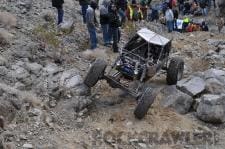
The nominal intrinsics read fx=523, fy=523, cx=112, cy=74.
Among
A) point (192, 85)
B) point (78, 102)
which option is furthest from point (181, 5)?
point (78, 102)

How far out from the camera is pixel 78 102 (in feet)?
48.0

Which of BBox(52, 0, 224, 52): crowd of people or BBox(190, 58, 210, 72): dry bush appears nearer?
BBox(52, 0, 224, 52): crowd of people

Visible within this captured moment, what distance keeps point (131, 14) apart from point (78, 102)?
10638 millimetres

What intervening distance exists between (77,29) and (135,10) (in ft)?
16.6

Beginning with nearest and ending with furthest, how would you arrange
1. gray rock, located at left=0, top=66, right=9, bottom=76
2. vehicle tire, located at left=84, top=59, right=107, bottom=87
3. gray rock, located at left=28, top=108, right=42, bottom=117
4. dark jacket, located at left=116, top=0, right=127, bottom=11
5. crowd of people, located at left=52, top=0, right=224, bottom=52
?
gray rock, located at left=28, top=108, right=42, bottom=117 → vehicle tire, located at left=84, top=59, right=107, bottom=87 → gray rock, located at left=0, top=66, right=9, bottom=76 → crowd of people, located at left=52, top=0, right=224, bottom=52 → dark jacket, located at left=116, top=0, right=127, bottom=11

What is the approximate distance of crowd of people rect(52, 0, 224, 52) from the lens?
18609mm

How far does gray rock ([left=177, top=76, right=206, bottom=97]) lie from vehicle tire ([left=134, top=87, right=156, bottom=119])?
7.89 ft

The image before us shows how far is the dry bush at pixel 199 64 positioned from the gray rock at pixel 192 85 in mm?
2420

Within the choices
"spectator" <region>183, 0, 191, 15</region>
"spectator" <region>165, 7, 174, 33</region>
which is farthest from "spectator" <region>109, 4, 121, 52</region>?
"spectator" <region>183, 0, 191, 15</region>

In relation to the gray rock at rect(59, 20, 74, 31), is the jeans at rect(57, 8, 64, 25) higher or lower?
higher

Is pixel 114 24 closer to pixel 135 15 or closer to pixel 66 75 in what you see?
pixel 66 75

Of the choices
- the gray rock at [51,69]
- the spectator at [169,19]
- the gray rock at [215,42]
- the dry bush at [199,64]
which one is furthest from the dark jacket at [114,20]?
the spectator at [169,19]

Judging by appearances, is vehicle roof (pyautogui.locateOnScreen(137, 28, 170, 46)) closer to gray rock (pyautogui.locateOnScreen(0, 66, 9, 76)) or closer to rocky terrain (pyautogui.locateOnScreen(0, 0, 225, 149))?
rocky terrain (pyautogui.locateOnScreen(0, 0, 225, 149))

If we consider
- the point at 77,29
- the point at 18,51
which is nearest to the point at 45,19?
the point at 77,29
